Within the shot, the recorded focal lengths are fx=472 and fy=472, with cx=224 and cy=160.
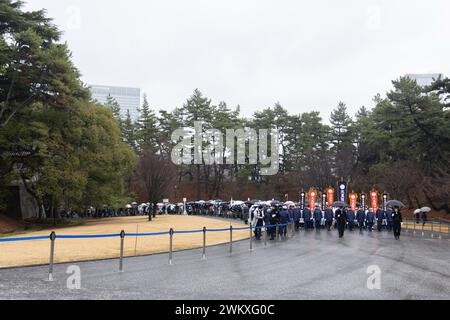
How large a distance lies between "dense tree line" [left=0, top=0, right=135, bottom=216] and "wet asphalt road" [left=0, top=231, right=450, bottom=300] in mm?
24534

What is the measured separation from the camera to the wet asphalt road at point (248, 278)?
29.2 feet

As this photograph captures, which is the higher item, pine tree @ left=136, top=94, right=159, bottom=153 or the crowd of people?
pine tree @ left=136, top=94, right=159, bottom=153

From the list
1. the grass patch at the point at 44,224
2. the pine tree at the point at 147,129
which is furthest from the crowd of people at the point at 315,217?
the pine tree at the point at 147,129

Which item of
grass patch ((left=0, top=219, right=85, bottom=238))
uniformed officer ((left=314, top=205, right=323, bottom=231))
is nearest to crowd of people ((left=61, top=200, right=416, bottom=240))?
uniformed officer ((left=314, top=205, right=323, bottom=231))

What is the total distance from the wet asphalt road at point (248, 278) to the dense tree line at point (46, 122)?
2453 centimetres

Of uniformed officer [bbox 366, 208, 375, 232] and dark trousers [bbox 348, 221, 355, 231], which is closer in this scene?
uniformed officer [bbox 366, 208, 375, 232]

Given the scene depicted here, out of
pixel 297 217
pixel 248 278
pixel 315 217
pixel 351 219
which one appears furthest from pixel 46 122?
pixel 248 278

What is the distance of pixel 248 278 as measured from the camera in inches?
432

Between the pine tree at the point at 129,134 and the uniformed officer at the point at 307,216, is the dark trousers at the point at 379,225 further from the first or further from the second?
the pine tree at the point at 129,134

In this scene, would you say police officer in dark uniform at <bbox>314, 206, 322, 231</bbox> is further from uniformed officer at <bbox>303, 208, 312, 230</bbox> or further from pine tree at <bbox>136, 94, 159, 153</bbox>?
pine tree at <bbox>136, 94, 159, 153</bbox>

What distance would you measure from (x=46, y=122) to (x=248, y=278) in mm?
32950

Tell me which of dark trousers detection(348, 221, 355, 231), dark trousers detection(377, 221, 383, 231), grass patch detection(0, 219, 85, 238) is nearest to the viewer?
dark trousers detection(348, 221, 355, 231)

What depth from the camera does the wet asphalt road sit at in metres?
8.91

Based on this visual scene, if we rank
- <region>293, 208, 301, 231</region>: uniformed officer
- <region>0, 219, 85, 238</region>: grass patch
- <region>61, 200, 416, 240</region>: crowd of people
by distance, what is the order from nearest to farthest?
1. <region>61, 200, 416, 240</region>: crowd of people
2. <region>293, 208, 301, 231</region>: uniformed officer
3. <region>0, 219, 85, 238</region>: grass patch
